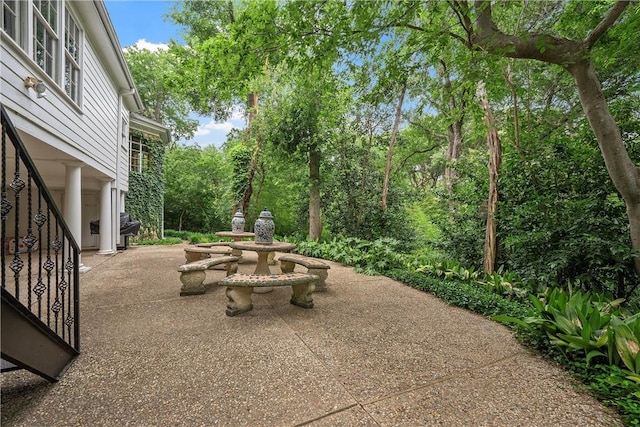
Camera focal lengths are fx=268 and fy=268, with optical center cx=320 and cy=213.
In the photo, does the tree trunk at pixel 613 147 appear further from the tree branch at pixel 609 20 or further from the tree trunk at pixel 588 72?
the tree branch at pixel 609 20

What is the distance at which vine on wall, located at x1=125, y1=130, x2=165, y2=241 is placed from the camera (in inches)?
380

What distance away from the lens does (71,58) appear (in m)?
4.51

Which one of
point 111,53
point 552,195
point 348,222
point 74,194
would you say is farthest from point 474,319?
point 111,53

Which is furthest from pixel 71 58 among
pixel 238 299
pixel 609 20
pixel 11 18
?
pixel 609 20

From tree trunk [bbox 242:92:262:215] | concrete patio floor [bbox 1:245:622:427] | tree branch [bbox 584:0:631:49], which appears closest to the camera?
concrete patio floor [bbox 1:245:622:427]

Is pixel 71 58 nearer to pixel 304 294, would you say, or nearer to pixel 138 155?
pixel 304 294

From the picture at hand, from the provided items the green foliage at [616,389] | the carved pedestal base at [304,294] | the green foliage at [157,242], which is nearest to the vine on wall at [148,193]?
the green foliage at [157,242]

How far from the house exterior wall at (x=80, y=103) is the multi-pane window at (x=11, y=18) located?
71 millimetres

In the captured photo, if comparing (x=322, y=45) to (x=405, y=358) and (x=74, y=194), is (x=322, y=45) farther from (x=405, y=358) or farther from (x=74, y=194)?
(x=74, y=194)

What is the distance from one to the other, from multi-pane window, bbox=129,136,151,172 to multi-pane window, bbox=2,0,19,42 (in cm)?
709

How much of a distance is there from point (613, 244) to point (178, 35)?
1738cm

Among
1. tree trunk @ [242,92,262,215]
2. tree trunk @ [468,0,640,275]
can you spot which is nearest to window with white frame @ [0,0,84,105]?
tree trunk @ [468,0,640,275]

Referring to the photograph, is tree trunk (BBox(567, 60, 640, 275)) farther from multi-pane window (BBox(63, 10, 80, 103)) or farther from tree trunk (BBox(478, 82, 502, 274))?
multi-pane window (BBox(63, 10, 80, 103))

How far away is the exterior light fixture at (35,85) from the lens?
3127 millimetres
